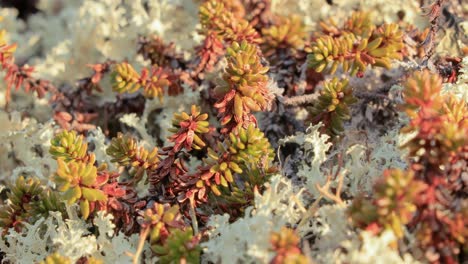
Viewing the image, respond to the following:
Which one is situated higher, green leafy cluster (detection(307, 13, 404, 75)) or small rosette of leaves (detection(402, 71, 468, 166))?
small rosette of leaves (detection(402, 71, 468, 166))

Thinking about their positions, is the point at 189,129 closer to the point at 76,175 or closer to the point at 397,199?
the point at 76,175

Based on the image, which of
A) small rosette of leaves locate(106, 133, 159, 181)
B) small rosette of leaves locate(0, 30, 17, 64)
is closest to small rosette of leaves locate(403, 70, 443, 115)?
small rosette of leaves locate(106, 133, 159, 181)

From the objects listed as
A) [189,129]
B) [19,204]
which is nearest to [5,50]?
[19,204]

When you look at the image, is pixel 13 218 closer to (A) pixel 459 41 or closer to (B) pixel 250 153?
(B) pixel 250 153

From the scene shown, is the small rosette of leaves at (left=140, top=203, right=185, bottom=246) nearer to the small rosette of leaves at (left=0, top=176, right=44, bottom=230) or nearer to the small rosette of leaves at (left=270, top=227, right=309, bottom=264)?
the small rosette of leaves at (left=270, top=227, right=309, bottom=264)

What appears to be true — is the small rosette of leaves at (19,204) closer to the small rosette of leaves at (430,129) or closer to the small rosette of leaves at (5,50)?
the small rosette of leaves at (5,50)

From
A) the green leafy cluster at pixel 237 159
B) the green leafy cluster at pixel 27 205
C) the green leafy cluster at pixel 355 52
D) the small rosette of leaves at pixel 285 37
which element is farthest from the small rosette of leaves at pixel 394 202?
the small rosette of leaves at pixel 285 37
